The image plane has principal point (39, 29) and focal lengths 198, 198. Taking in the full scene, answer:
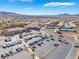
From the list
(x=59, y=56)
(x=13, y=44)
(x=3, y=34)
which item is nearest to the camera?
(x=59, y=56)

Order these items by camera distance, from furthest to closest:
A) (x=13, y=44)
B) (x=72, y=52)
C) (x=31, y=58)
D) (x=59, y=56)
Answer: (x=13, y=44) < (x=72, y=52) < (x=59, y=56) < (x=31, y=58)

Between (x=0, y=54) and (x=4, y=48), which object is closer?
(x=0, y=54)

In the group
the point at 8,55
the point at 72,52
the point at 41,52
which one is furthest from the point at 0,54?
the point at 72,52

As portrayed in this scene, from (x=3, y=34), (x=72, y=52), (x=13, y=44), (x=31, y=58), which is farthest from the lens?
(x=3, y=34)

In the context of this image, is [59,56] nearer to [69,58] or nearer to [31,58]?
[69,58]

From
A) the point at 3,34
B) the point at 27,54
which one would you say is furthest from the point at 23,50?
the point at 3,34

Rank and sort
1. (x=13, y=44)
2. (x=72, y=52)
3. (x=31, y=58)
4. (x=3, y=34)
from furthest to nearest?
(x=3, y=34), (x=13, y=44), (x=72, y=52), (x=31, y=58)

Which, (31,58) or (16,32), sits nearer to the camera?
(31,58)

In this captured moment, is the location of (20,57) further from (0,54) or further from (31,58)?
(0,54)
